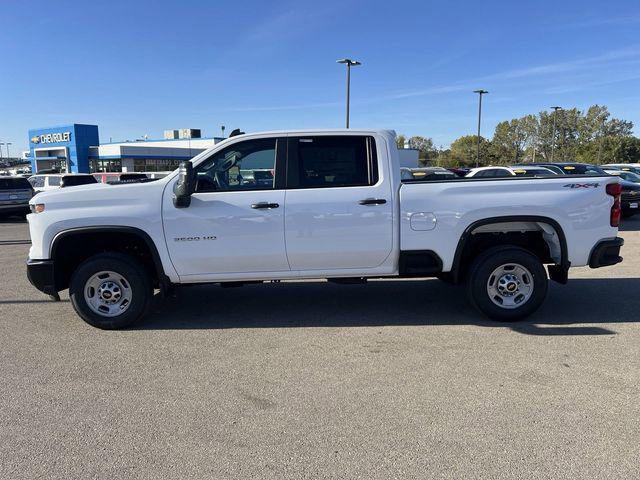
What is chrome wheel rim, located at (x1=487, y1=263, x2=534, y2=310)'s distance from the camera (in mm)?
5414

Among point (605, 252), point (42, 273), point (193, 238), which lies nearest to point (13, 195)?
point (42, 273)

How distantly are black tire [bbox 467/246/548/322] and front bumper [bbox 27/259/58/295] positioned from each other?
4.42 meters

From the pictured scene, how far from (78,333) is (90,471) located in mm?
2716

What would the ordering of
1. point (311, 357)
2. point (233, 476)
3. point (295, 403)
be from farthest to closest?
point (311, 357) < point (295, 403) < point (233, 476)

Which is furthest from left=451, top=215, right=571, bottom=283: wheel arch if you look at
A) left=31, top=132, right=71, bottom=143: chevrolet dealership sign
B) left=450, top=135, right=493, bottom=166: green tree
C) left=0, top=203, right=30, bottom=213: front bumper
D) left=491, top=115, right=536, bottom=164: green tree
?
left=491, top=115, right=536, bottom=164: green tree

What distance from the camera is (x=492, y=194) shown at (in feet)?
17.0

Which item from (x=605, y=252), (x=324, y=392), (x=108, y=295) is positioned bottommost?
(x=324, y=392)

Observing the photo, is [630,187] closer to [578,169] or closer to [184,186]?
[578,169]

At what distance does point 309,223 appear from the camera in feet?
16.9

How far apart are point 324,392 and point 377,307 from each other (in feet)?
7.77

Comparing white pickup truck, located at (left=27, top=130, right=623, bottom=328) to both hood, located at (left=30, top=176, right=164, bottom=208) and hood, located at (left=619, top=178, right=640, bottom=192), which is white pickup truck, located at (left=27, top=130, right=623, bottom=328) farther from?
hood, located at (left=619, top=178, right=640, bottom=192)

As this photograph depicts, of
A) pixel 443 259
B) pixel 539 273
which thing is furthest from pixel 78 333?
pixel 539 273

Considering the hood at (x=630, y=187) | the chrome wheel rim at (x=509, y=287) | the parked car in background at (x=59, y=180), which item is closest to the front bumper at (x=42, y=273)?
the chrome wheel rim at (x=509, y=287)

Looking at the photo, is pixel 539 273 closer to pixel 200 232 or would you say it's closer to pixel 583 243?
pixel 583 243
